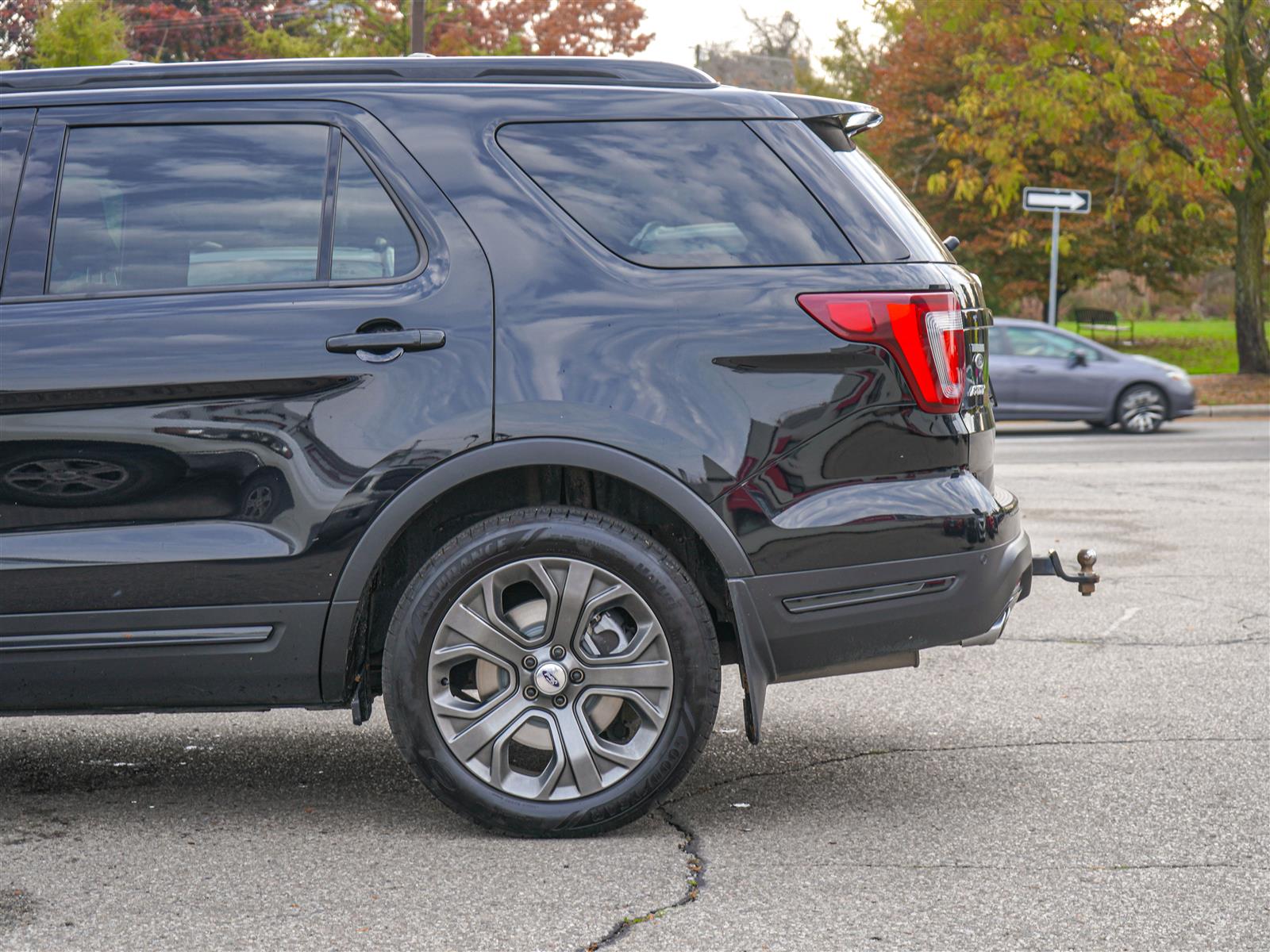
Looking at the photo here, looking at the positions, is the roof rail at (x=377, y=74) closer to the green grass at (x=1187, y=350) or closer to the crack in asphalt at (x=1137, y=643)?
the crack in asphalt at (x=1137, y=643)

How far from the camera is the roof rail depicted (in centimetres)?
413

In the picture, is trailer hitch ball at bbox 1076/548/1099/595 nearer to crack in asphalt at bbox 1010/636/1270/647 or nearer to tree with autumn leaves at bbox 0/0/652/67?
crack in asphalt at bbox 1010/636/1270/647

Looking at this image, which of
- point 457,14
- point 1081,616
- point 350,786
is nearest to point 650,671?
point 350,786

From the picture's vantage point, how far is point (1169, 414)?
63.1 feet

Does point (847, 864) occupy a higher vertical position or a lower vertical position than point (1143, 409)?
lower

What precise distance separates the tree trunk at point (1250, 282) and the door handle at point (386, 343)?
24.6 metres

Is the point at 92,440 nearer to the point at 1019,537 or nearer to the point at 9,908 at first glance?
the point at 9,908

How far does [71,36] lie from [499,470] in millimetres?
17774

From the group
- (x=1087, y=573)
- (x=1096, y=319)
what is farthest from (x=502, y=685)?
(x=1096, y=319)

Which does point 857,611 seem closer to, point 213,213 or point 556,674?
point 556,674

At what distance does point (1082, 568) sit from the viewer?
471 cm

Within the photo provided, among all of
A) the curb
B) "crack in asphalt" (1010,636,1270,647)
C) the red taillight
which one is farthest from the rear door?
the curb

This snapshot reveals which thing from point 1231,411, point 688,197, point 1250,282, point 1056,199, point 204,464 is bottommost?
point 1231,411

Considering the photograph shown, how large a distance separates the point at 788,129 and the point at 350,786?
223 cm
